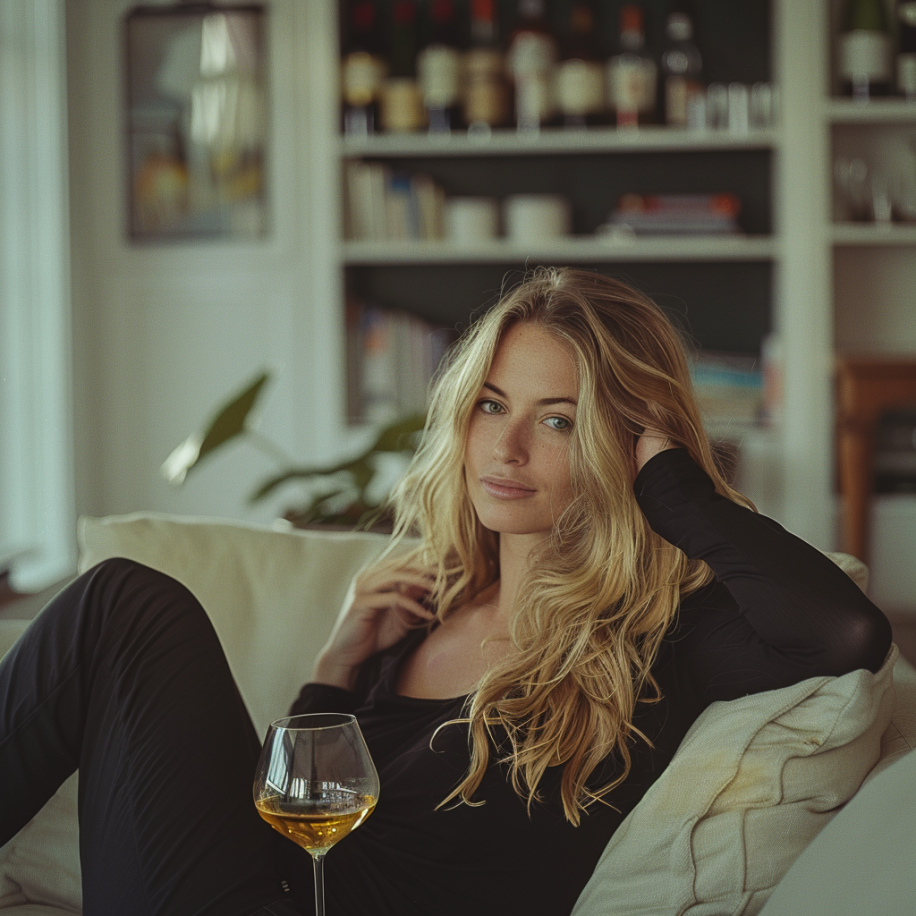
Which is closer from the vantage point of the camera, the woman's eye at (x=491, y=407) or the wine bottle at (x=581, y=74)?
the woman's eye at (x=491, y=407)

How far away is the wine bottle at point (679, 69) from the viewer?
3359mm

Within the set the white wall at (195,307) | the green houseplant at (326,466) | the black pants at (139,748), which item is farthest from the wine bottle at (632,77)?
the black pants at (139,748)

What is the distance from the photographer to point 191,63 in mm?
3492

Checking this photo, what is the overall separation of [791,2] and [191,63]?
5.78 ft

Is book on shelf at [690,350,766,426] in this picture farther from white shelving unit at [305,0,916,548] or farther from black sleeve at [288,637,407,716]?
black sleeve at [288,637,407,716]

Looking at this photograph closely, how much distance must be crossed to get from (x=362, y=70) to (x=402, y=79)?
0.15 metres

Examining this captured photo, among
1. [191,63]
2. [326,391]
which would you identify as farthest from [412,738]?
[191,63]

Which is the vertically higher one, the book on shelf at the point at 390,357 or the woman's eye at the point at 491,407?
the book on shelf at the point at 390,357

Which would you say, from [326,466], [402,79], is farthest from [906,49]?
[326,466]

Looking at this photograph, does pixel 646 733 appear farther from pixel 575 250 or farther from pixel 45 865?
pixel 575 250

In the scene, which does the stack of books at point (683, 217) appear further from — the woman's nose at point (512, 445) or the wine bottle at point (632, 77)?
the woman's nose at point (512, 445)

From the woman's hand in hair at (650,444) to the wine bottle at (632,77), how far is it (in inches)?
91.6

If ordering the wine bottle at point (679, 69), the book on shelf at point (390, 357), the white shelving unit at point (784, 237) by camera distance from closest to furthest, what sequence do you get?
the white shelving unit at point (784, 237)
the wine bottle at point (679, 69)
the book on shelf at point (390, 357)

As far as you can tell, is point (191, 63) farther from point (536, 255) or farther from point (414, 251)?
point (536, 255)
